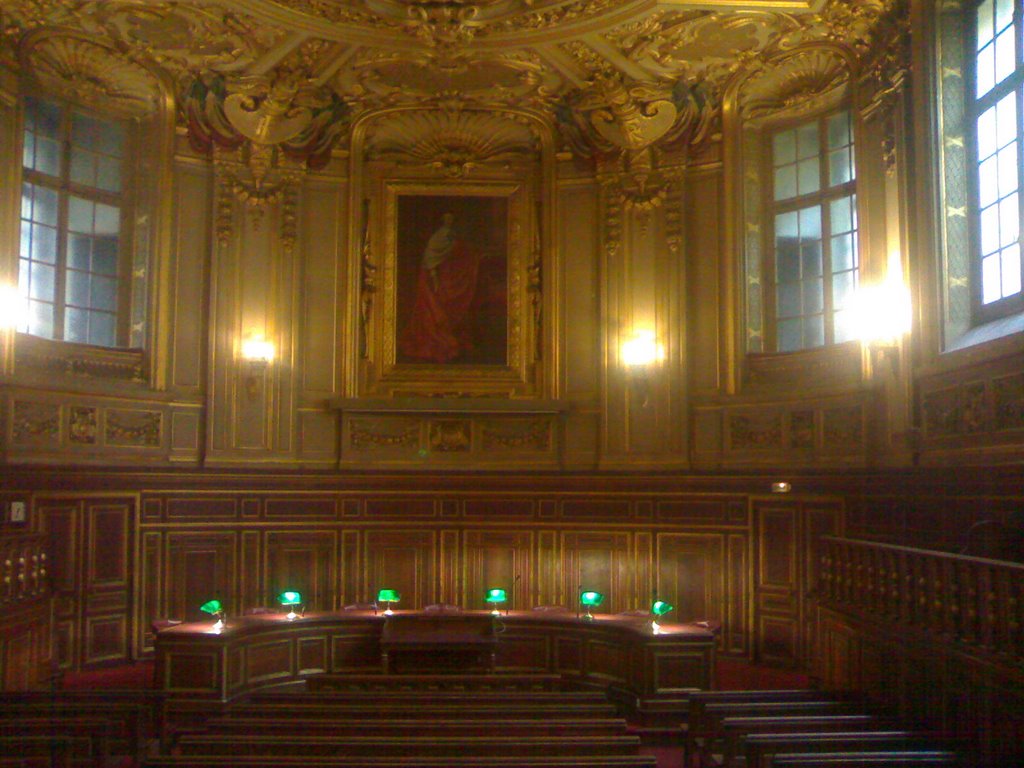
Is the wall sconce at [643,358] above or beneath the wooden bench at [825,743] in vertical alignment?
above

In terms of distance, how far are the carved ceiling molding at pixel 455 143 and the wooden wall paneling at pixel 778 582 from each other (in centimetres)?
532

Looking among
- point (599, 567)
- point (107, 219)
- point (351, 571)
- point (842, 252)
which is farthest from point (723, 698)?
point (107, 219)

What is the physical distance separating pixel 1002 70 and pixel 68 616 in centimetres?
1021

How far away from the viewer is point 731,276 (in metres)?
12.2

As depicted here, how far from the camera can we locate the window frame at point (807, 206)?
37.6 ft

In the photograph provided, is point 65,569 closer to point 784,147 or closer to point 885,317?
point 885,317

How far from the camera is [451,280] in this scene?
13.3 metres

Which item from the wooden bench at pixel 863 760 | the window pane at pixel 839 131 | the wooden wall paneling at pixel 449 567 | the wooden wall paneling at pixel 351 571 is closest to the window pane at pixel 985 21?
the window pane at pixel 839 131

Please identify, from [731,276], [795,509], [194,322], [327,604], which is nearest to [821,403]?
[795,509]

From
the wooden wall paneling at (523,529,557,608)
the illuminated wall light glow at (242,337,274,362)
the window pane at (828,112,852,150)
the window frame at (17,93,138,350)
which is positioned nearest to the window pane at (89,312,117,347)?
the window frame at (17,93,138,350)

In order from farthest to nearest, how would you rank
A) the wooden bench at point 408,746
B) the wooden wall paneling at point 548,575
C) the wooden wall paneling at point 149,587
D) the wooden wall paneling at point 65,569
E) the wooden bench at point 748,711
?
the wooden wall paneling at point 548,575 → the wooden wall paneling at point 149,587 → the wooden wall paneling at point 65,569 → the wooden bench at point 748,711 → the wooden bench at point 408,746

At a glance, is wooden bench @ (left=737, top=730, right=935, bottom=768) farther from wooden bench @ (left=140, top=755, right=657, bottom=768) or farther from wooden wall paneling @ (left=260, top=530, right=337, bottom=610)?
wooden wall paneling @ (left=260, top=530, right=337, bottom=610)

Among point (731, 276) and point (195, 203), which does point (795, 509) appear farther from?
point (195, 203)

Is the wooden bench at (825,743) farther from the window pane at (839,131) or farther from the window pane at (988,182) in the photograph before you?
the window pane at (839,131)
